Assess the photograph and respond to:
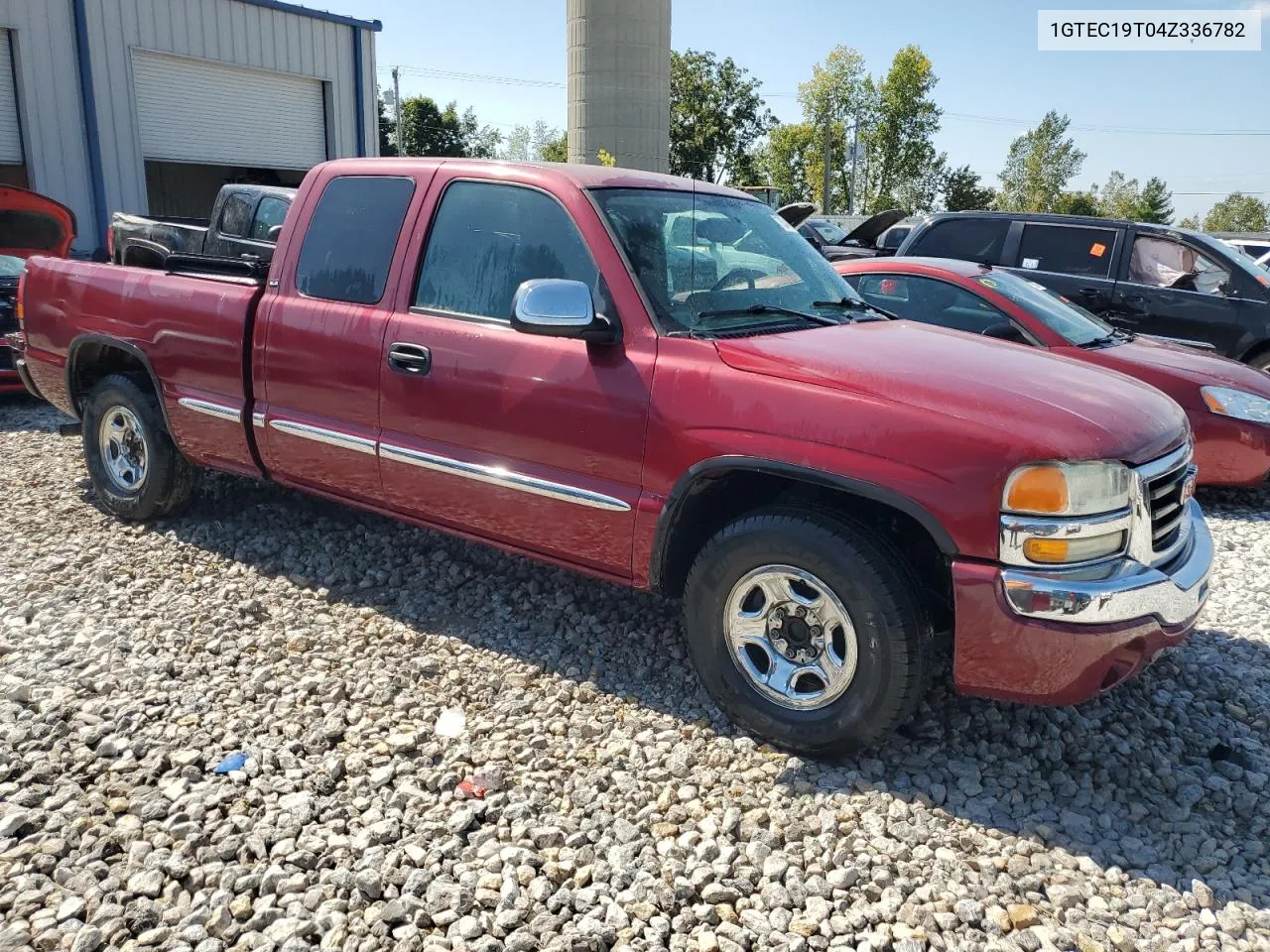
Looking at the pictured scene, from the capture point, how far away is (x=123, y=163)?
16531 mm

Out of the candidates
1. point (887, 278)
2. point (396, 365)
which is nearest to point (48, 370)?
point (396, 365)

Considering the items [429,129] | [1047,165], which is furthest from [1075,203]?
[429,129]

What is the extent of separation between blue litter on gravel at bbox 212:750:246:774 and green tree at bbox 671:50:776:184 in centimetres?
6190

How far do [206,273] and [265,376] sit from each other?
92 centimetres

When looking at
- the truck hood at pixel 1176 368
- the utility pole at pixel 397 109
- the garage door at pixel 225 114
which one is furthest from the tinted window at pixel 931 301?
the utility pole at pixel 397 109

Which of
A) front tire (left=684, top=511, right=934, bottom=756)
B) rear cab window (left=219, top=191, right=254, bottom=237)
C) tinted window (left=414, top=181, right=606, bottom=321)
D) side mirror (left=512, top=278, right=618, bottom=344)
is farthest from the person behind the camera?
rear cab window (left=219, top=191, right=254, bottom=237)

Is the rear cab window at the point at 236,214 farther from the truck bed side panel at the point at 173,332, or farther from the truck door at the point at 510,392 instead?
the truck door at the point at 510,392

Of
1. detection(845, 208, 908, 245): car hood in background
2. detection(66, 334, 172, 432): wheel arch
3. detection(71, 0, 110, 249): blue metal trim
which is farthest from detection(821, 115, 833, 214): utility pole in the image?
detection(66, 334, 172, 432): wheel arch

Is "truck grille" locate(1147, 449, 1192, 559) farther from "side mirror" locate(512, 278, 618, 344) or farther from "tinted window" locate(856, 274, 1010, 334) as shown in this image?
"tinted window" locate(856, 274, 1010, 334)

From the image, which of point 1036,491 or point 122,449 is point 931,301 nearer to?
point 1036,491

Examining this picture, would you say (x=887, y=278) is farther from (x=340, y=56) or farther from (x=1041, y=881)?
(x=340, y=56)

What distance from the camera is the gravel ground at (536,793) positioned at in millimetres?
2645

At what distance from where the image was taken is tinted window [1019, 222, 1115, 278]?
8.51 metres

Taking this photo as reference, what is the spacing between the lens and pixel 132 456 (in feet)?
18.2
